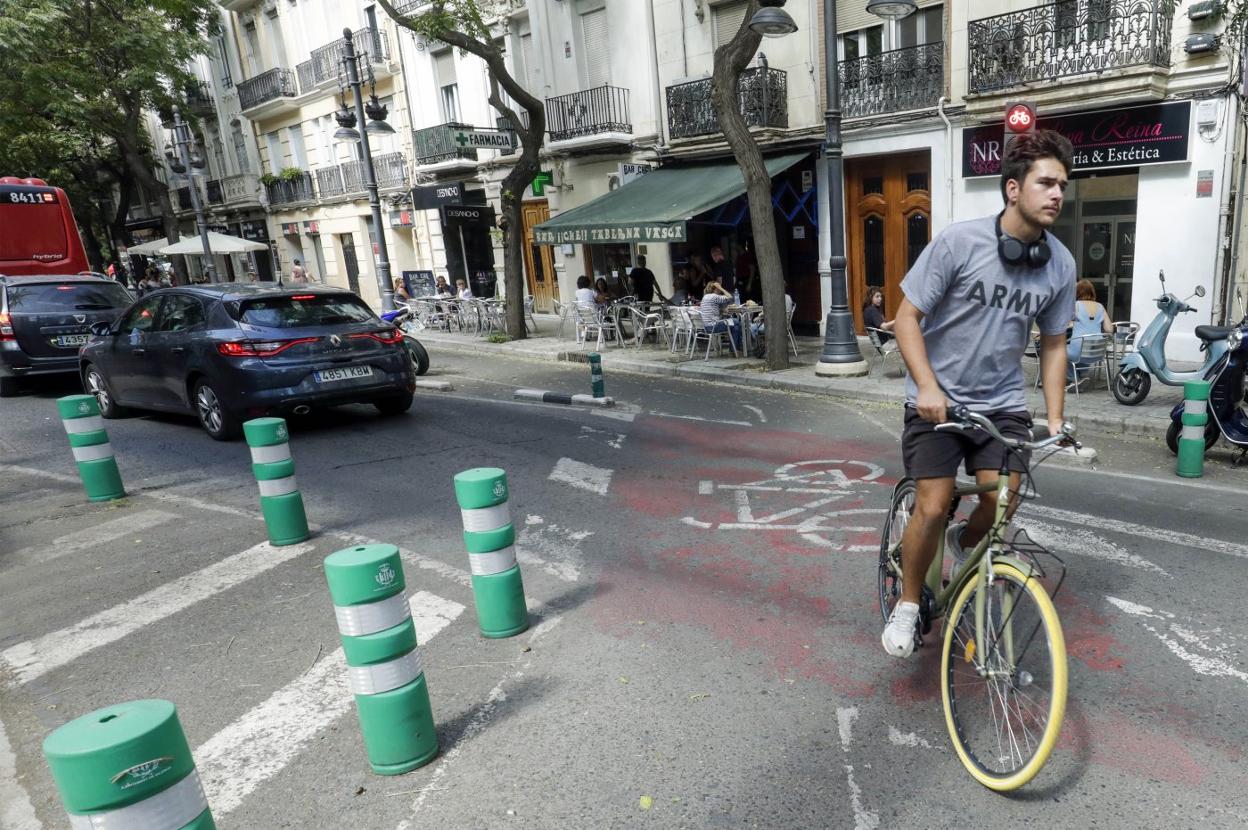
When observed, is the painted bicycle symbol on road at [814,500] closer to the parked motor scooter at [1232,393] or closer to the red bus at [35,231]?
the parked motor scooter at [1232,393]

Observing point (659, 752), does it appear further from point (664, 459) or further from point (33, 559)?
point (33, 559)

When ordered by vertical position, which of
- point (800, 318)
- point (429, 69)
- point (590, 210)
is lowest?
point (800, 318)

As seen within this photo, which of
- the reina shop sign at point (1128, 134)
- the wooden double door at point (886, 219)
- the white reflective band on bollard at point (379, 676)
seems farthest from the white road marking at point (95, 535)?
the wooden double door at point (886, 219)

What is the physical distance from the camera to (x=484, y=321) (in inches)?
780

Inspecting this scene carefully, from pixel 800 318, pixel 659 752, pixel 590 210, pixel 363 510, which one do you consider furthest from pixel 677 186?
pixel 659 752

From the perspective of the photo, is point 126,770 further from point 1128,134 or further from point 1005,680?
point 1128,134

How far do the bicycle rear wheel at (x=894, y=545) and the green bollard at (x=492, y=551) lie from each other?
1.81m

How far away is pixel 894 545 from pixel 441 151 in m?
22.0

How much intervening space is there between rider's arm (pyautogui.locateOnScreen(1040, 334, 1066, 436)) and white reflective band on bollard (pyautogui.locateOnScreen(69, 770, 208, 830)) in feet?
10.2

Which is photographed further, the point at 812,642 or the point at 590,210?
the point at 590,210

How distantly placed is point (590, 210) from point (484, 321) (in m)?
4.60

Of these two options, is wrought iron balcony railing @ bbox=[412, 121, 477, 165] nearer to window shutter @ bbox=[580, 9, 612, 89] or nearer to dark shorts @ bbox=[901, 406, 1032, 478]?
window shutter @ bbox=[580, 9, 612, 89]

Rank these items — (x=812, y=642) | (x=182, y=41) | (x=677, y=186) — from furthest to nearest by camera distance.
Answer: (x=182, y=41) < (x=677, y=186) < (x=812, y=642)

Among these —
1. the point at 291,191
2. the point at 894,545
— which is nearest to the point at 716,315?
the point at 894,545
